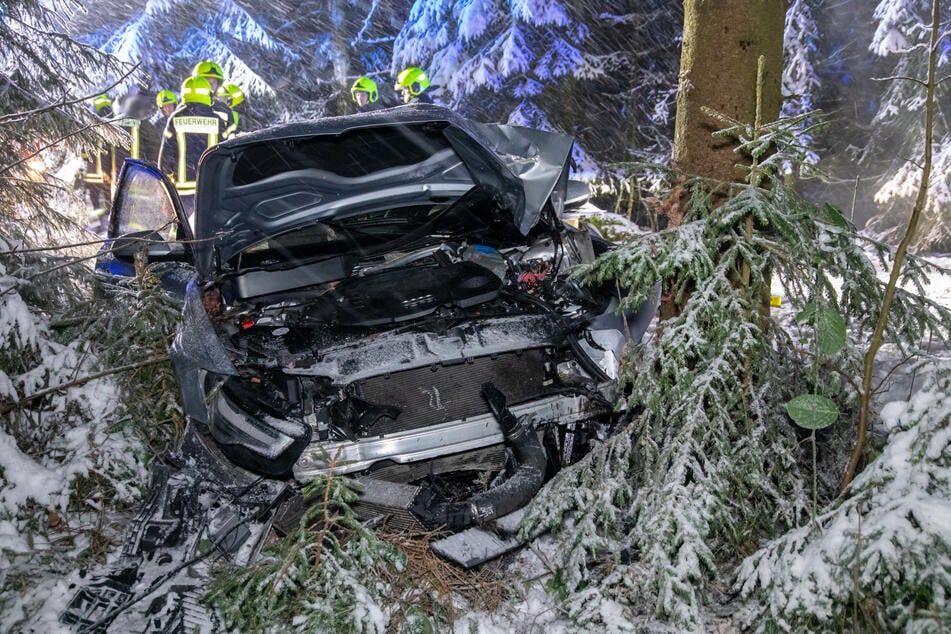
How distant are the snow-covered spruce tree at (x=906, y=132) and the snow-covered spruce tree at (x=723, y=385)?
868 centimetres

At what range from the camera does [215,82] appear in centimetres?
1195

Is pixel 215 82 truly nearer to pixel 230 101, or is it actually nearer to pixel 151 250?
pixel 230 101

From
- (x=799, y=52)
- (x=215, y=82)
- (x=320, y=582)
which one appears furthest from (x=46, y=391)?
(x=799, y=52)

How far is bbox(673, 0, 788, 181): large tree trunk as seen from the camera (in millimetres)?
2986

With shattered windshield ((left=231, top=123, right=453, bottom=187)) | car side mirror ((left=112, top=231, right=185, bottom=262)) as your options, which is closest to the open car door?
car side mirror ((left=112, top=231, right=185, bottom=262))

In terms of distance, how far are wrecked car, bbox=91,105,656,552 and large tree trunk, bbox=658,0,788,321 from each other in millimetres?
712

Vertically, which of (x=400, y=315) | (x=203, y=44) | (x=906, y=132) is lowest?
(x=906, y=132)

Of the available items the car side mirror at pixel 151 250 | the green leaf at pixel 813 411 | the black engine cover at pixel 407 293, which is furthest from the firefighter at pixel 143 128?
the green leaf at pixel 813 411

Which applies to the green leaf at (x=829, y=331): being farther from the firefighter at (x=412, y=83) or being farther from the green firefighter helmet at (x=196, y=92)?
the green firefighter helmet at (x=196, y=92)

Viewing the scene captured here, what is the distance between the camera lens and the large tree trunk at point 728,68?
299cm

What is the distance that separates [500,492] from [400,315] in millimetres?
975

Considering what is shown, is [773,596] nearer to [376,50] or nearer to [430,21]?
[430,21]

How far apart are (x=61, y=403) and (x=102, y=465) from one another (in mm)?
575

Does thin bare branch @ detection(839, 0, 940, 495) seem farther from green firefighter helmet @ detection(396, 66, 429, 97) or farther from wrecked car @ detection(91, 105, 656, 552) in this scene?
green firefighter helmet @ detection(396, 66, 429, 97)
